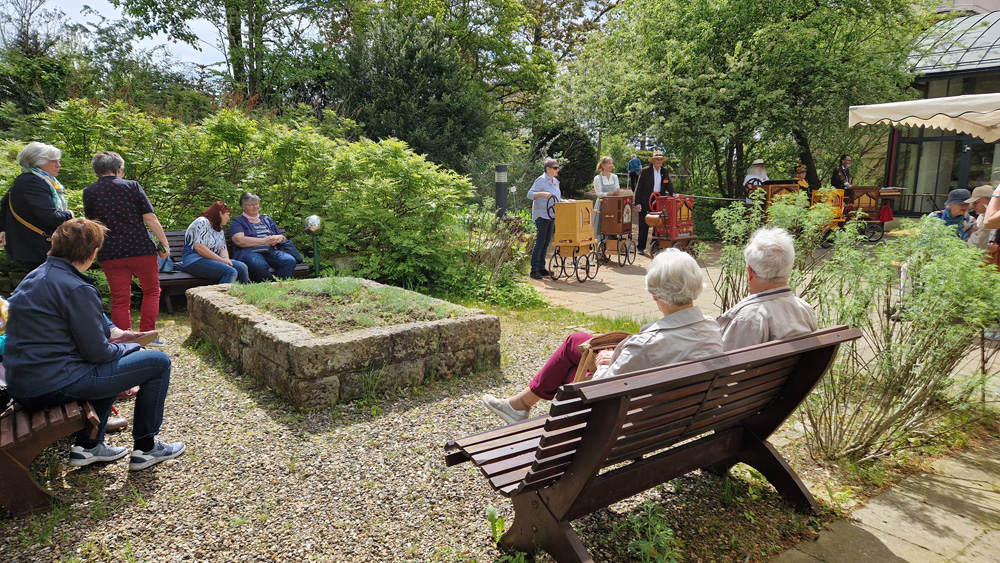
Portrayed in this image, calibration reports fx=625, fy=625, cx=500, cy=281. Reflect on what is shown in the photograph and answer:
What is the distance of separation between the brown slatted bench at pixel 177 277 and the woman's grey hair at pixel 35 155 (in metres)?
1.90

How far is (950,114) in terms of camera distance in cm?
748

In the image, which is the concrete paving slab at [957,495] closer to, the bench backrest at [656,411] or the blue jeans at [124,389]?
the bench backrest at [656,411]

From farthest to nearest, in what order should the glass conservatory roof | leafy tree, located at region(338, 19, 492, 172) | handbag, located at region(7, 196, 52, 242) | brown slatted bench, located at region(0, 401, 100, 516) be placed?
1. the glass conservatory roof
2. leafy tree, located at region(338, 19, 492, 172)
3. handbag, located at region(7, 196, 52, 242)
4. brown slatted bench, located at region(0, 401, 100, 516)

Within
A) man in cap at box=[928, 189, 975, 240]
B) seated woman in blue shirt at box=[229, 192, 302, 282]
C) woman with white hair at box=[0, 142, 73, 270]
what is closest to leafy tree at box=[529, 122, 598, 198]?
man in cap at box=[928, 189, 975, 240]

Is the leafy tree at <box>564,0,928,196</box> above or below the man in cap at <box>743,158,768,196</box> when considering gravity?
above

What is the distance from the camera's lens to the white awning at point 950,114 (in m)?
7.22

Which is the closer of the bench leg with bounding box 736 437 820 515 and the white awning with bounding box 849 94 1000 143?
the bench leg with bounding box 736 437 820 515

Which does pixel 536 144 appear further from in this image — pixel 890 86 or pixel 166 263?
pixel 166 263

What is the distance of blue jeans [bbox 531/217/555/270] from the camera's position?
9227mm

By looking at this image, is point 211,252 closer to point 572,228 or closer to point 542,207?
point 542,207

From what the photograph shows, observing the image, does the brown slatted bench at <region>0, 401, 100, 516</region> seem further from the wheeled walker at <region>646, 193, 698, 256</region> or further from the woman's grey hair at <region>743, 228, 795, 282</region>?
the wheeled walker at <region>646, 193, 698, 256</region>

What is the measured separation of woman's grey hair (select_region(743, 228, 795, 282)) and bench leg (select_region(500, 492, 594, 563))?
4.87ft

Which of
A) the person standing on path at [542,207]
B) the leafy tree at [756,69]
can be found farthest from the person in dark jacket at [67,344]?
the leafy tree at [756,69]

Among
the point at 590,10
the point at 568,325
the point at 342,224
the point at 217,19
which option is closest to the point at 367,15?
the point at 217,19
